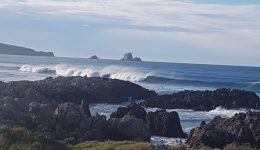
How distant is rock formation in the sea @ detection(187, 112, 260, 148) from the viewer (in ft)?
74.6

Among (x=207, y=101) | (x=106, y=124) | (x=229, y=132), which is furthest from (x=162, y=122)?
(x=207, y=101)

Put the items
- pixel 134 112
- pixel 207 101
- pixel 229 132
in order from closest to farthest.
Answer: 1. pixel 229 132
2. pixel 134 112
3. pixel 207 101

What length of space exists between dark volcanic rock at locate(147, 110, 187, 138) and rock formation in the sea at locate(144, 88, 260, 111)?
12.1 meters

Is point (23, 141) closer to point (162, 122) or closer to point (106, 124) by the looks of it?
point (106, 124)

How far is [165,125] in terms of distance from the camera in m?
27.7

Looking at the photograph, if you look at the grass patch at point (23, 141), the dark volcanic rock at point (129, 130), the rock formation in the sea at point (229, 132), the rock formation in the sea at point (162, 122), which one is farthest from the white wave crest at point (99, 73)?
the grass patch at point (23, 141)

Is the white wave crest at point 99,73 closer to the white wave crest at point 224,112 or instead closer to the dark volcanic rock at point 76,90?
the dark volcanic rock at point 76,90

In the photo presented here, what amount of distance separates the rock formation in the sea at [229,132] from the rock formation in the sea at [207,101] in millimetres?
13335

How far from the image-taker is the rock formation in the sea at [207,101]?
1637 inches

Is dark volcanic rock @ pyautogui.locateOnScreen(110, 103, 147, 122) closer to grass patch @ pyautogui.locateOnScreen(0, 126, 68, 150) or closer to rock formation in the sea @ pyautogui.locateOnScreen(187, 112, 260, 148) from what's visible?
rock formation in the sea @ pyautogui.locateOnScreen(187, 112, 260, 148)

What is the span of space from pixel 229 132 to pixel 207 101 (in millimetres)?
18877

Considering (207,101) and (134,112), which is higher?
(134,112)

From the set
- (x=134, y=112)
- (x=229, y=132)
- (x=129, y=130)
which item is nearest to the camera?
(x=129, y=130)

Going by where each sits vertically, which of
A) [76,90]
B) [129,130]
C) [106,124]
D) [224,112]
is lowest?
[224,112]
